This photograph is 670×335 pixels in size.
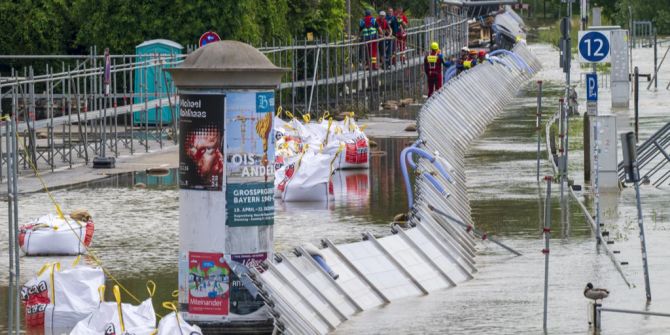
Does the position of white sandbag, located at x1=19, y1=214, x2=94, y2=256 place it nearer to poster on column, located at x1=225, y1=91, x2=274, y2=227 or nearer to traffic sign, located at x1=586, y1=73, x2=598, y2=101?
poster on column, located at x1=225, y1=91, x2=274, y2=227

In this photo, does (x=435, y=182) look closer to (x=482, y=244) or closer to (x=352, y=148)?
(x=482, y=244)

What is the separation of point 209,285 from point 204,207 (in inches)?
27.8

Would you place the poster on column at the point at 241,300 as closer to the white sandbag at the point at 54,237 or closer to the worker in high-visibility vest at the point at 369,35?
the white sandbag at the point at 54,237

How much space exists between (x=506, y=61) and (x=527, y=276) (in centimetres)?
3967

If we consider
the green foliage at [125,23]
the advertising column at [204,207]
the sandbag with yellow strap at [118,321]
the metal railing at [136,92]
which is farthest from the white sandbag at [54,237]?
the green foliage at [125,23]

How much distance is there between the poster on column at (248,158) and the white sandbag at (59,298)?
174 centimetres

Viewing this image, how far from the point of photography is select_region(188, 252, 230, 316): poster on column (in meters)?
14.5

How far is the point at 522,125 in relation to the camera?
40.7 m

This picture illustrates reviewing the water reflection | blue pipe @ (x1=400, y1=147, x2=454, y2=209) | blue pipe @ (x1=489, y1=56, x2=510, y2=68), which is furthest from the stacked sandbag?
blue pipe @ (x1=489, y1=56, x2=510, y2=68)

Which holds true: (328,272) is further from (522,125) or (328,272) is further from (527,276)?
(522,125)

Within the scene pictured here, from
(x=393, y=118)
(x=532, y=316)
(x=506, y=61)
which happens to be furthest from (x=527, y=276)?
(x=506, y=61)

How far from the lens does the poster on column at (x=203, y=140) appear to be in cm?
1450

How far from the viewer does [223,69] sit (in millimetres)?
14367

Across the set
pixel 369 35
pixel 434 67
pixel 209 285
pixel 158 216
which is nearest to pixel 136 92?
pixel 434 67
